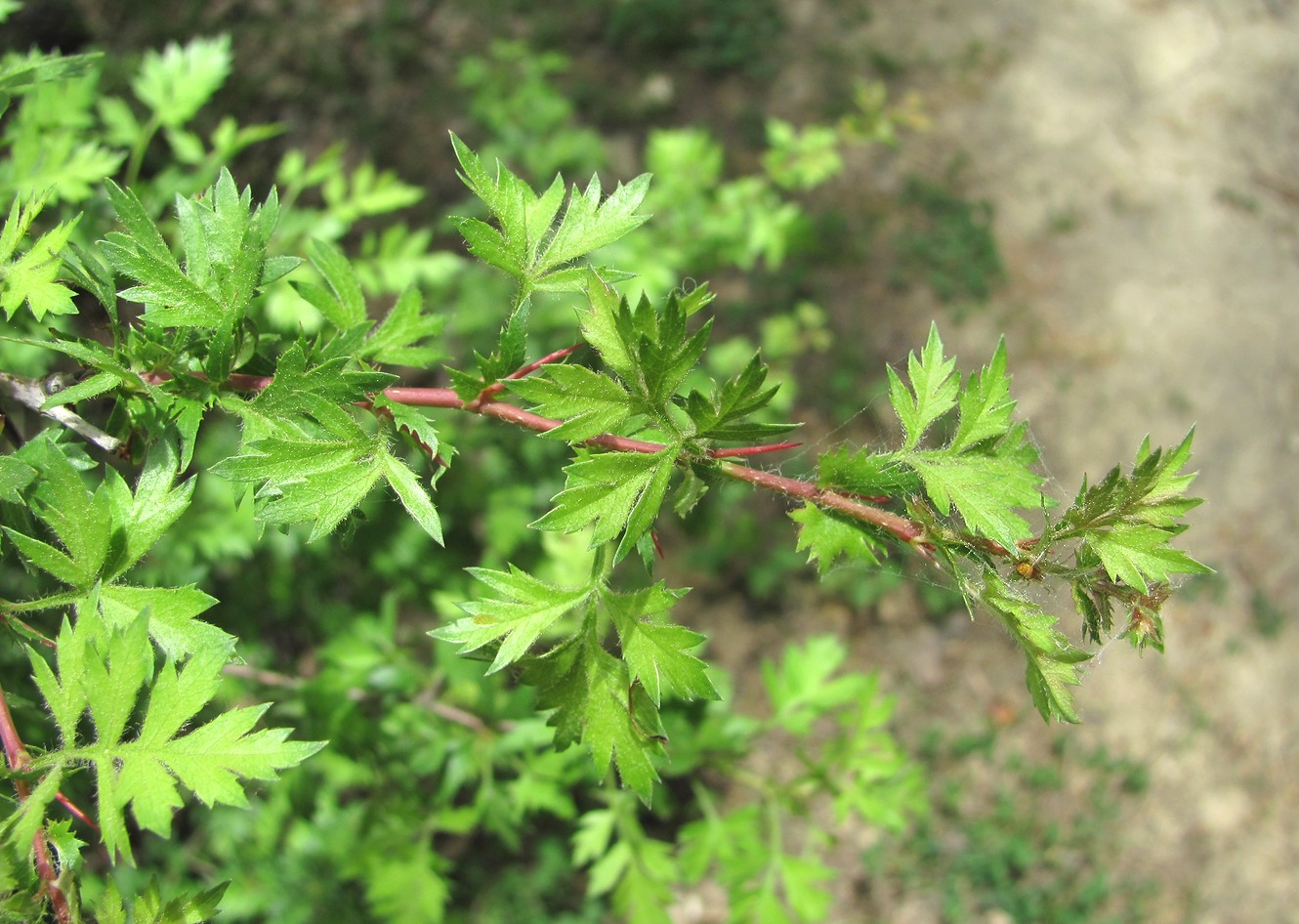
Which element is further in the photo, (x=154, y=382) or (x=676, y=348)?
(x=154, y=382)

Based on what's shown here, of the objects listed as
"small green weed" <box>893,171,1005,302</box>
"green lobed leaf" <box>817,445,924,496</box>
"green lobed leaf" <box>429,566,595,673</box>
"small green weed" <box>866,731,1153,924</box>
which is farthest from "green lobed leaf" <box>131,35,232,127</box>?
"small green weed" <box>866,731,1153,924</box>

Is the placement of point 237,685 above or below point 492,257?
below

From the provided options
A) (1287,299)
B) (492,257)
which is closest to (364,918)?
(492,257)

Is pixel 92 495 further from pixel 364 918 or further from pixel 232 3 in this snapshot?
pixel 232 3

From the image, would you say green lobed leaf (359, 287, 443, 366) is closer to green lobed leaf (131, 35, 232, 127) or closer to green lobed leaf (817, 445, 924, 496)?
green lobed leaf (817, 445, 924, 496)

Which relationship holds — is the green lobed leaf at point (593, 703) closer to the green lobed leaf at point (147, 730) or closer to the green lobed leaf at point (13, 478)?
the green lobed leaf at point (147, 730)

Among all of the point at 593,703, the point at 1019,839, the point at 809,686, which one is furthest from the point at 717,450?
the point at 1019,839
